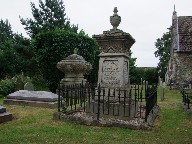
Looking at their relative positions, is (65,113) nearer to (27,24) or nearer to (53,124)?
(53,124)

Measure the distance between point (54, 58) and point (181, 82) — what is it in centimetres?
1436

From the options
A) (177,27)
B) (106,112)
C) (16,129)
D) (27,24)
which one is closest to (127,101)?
(106,112)

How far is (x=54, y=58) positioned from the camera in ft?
65.4

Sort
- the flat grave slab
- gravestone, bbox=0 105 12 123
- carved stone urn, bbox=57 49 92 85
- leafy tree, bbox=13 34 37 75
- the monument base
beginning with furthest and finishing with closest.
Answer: leafy tree, bbox=13 34 37 75 < carved stone urn, bbox=57 49 92 85 < the flat grave slab < the monument base < gravestone, bbox=0 105 12 123

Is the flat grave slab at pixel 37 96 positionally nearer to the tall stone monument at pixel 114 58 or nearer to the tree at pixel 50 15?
the tall stone monument at pixel 114 58

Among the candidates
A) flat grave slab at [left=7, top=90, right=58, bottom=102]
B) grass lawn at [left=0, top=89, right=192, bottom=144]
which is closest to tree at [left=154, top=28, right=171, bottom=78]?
flat grave slab at [left=7, top=90, right=58, bottom=102]

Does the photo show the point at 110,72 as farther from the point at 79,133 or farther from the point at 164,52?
the point at 164,52

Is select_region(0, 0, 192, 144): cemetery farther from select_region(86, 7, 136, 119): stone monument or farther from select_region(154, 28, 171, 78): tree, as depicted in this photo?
select_region(154, 28, 171, 78): tree

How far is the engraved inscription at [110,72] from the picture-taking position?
966cm

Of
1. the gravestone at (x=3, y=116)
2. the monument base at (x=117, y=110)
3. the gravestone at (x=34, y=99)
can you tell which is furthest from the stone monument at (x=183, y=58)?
the gravestone at (x=3, y=116)

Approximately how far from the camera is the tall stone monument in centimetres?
958

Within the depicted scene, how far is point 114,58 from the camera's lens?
9719 mm

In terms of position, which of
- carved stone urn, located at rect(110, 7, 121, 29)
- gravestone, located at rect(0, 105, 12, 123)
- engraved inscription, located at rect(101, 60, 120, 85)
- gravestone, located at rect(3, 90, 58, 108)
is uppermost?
carved stone urn, located at rect(110, 7, 121, 29)

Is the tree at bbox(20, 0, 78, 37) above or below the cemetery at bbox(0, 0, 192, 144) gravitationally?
above
